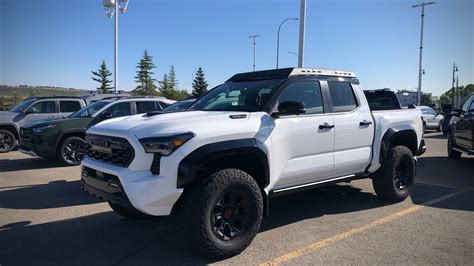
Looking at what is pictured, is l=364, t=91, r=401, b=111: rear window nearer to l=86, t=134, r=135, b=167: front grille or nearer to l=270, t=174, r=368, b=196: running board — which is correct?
l=270, t=174, r=368, b=196: running board

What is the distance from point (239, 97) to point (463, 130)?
22.5 ft

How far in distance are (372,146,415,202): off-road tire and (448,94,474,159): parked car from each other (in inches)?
139

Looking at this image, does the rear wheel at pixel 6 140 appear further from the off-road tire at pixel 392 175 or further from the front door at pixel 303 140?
the off-road tire at pixel 392 175

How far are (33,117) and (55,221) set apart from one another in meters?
8.73

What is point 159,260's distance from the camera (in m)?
3.99

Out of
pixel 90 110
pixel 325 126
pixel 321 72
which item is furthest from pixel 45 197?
pixel 321 72

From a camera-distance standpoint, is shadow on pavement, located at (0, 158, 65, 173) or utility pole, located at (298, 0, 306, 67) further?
utility pole, located at (298, 0, 306, 67)

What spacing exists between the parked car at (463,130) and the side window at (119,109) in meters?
8.41

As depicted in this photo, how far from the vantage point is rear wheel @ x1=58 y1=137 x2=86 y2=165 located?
31.8ft

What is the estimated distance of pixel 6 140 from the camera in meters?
12.5

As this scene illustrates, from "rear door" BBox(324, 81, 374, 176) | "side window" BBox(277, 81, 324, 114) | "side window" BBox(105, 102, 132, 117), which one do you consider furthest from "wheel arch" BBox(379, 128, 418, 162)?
"side window" BBox(105, 102, 132, 117)

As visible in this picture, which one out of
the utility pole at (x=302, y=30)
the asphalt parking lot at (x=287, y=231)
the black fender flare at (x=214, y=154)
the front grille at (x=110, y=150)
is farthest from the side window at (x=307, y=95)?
the utility pole at (x=302, y=30)

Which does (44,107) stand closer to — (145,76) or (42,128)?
(42,128)

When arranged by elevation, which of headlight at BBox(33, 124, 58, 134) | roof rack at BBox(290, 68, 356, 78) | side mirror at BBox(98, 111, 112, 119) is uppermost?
roof rack at BBox(290, 68, 356, 78)
